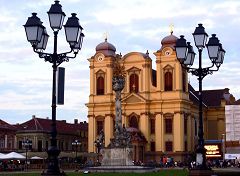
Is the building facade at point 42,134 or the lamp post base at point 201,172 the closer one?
the lamp post base at point 201,172

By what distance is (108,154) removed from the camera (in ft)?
177

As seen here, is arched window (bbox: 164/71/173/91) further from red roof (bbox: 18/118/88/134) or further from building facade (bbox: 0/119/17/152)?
building facade (bbox: 0/119/17/152)

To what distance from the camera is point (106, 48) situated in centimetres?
9981

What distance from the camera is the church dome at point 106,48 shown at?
99.4 meters

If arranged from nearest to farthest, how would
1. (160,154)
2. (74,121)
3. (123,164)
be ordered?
1. (123,164)
2. (160,154)
3. (74,121)

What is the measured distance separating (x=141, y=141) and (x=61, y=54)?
75.1 meters

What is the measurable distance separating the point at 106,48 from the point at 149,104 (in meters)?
13.3

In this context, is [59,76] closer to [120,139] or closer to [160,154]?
[120,139]

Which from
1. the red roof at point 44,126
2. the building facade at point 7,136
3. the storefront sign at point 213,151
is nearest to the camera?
the storefront sign at point 213,151

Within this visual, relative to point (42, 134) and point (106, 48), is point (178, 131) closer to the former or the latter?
point (106, 48)

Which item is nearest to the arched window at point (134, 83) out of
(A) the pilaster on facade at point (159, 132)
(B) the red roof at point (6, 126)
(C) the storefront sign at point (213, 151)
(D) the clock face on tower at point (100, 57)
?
(A) the pilaster on facade at point (159, 132)

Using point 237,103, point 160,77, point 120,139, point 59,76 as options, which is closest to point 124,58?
point 160,77

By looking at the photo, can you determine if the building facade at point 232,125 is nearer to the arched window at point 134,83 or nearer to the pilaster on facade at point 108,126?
the arched window at point 134,83

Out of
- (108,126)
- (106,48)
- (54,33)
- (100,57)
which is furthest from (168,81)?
(54,33)
